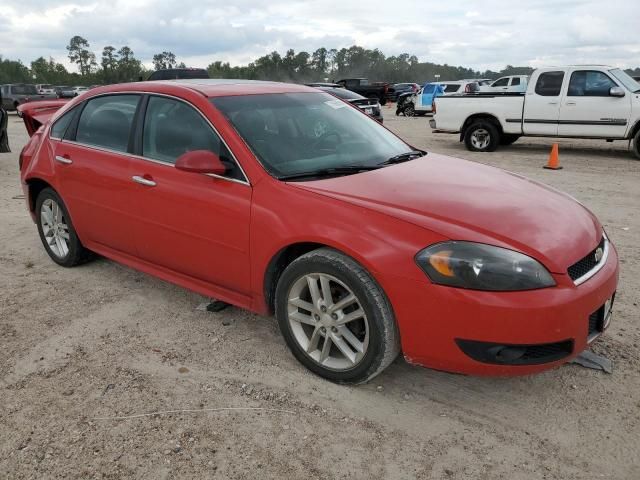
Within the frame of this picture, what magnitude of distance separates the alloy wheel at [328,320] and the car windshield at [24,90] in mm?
31826

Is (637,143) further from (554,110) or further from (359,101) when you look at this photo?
(359,101)

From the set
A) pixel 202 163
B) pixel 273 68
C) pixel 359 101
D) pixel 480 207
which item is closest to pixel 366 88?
pixel 359 101

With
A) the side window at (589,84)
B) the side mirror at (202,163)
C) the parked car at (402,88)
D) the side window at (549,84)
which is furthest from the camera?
the parked car at (402,88)

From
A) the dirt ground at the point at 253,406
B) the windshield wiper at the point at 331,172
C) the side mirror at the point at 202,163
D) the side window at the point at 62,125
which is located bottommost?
the dirt ground at the point at 253,406

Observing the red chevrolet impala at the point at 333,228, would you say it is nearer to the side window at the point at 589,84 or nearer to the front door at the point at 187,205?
the front door at the point at 187,205

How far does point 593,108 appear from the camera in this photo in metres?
11.0

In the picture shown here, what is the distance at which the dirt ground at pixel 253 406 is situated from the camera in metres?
2.41

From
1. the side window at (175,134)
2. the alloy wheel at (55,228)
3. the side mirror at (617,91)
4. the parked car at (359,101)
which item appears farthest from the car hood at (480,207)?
the parked car at (359,101)

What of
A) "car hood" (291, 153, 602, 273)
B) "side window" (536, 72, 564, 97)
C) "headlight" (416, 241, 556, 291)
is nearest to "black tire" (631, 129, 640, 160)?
"side window" (536, 72, 564, 97)

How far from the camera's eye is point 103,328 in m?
3.67

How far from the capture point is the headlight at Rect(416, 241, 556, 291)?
96.3 inches

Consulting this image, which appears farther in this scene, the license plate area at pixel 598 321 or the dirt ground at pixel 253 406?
the license plate area at pixel 598 321

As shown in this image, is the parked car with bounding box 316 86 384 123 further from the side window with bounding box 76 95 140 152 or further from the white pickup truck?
the side window with bounding box 76 95 140 152

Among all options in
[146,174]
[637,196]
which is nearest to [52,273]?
[146,174]
